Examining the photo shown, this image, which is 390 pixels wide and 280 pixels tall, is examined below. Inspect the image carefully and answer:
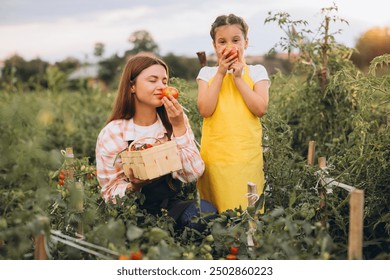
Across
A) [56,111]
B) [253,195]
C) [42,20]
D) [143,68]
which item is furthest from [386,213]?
[56,111]

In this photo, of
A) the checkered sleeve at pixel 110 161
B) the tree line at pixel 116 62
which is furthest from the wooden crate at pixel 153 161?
the tree line at pixel 116 62

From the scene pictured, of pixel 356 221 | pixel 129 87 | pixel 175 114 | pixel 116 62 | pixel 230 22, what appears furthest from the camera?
pixel 116 62

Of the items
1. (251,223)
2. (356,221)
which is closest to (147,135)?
(251,223)

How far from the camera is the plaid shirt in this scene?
246 cm

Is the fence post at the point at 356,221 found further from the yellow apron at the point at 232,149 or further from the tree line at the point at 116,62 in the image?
the tree line at the point at 116,62

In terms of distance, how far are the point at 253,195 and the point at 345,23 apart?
5.37 feet

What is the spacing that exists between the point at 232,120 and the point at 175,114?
0.28 metres

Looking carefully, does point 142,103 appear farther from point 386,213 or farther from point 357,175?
point 386,213

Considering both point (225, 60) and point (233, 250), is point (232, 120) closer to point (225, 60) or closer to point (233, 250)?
point (225, 60)

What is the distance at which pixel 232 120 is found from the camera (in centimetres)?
249

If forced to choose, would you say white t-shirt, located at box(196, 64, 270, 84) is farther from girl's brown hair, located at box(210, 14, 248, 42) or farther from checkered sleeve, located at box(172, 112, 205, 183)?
checkered sleeve, located at box(172, 112, 205, 183)

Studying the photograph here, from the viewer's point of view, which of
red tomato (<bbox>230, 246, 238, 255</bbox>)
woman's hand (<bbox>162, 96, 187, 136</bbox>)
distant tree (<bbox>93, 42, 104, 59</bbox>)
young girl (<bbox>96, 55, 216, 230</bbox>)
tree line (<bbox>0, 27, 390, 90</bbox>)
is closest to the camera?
red tomato (<bbox>230, 246, 238, 255</bbox>)

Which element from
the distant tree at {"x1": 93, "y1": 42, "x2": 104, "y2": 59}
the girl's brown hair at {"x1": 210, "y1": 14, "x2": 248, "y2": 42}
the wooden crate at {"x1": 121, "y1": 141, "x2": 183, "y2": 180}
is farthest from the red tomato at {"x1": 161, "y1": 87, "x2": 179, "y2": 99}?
the distant tree at {"x1": 93, "y1": 42, "x2": 104, "y2": 59}

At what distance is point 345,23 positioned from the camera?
10.8 feet
